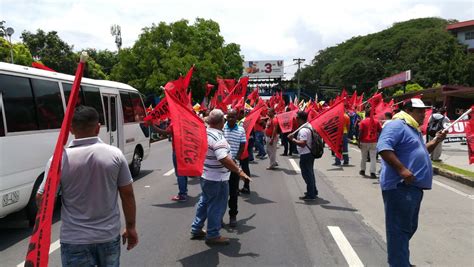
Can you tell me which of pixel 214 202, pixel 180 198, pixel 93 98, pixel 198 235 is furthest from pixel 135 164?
pixel 214 202

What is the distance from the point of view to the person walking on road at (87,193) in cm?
271

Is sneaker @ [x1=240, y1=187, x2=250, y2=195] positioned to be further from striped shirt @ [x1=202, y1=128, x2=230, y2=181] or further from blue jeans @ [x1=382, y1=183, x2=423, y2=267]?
blue jeans @ [x1=382, y1=183, x2=423, y2=267]

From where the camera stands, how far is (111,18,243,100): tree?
33844 mm

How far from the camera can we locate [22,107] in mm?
5965

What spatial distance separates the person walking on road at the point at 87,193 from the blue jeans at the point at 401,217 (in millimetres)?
2571

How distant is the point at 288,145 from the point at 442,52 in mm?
44902

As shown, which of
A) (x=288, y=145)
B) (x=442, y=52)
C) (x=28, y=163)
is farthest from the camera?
(x=442, y=52)

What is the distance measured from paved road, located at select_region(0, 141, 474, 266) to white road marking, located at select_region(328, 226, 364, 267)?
0.01 metres

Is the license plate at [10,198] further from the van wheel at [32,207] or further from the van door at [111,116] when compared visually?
the van door at [111,116]

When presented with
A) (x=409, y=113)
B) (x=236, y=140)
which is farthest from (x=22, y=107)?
(x=409, y=113)

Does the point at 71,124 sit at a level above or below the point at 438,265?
above

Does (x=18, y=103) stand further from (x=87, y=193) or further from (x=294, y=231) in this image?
(x=294, y=231)

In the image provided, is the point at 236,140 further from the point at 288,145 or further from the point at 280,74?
the point at 280,74

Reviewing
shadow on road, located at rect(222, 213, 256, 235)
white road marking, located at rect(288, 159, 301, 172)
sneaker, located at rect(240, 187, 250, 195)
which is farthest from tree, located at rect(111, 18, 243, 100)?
shadow on road, located at rect(222, 213, 256, 235)
